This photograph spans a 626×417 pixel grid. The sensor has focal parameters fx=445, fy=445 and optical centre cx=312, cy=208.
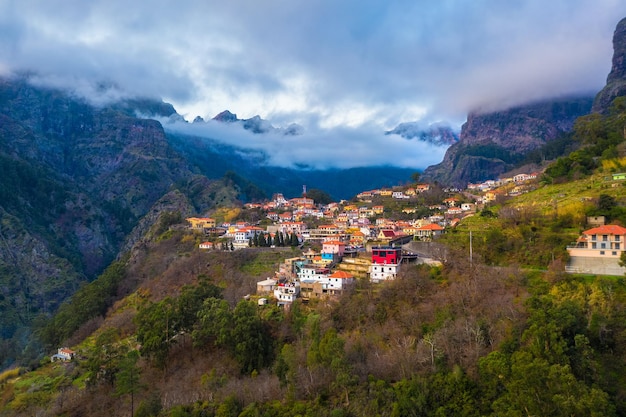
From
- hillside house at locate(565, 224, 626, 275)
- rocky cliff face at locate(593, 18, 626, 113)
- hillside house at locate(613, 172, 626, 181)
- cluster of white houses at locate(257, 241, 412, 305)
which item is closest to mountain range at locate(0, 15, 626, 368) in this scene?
rocky cliff face at locate(593, 18, 626, 113)

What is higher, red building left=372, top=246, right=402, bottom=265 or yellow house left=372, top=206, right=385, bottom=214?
yellow house left=372, top=206, right=385, bottom=214

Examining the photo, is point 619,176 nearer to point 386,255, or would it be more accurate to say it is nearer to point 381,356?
point 386,255

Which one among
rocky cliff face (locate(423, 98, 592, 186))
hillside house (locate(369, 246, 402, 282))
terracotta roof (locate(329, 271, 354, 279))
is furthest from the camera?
rocky cliff face (locate(423, 98, 592, 186))

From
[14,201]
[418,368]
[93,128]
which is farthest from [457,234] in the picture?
[93,128]

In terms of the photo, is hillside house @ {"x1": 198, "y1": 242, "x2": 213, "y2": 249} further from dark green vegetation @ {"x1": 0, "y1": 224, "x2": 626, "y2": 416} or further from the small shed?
the small shed

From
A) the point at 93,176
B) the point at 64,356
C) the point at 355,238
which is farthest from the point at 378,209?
the point at 93,176

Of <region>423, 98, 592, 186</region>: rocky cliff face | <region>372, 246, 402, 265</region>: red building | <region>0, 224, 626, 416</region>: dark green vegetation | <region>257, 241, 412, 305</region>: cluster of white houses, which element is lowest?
<region>0, 224, 626, 416</region>: dark green vegetation

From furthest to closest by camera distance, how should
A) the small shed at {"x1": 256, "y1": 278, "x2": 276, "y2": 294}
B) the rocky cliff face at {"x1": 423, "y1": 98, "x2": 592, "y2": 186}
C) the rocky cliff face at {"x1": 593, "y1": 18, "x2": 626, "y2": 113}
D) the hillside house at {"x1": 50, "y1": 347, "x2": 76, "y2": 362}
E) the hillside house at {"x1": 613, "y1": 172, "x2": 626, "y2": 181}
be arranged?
the rocky cliff face at {"x1": 423, "y1": 98, "x2": 592, "y2": 186} → the rocky cliff face at {"x1": 593, "y1": 18, "x2": 626, "y2": 113} → the hillside house at {"x1": 50, "y1": 347, "x2": 76, "y2": 362} → the small shed at {"x1": 256, "y1": 278, "x2": 276, "y2": 294} → the hillside house at {"x1": 613, "y1": 172, "x2": 626, "y2": 181}
